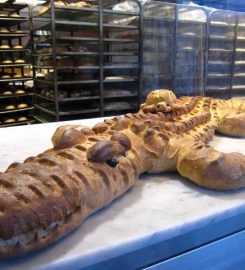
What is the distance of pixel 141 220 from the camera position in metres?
0.66

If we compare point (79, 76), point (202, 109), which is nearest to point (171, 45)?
point (79, 76)

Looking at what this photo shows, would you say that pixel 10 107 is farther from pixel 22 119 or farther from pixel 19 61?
pixel 19 61

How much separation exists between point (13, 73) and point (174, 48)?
89.2 inches

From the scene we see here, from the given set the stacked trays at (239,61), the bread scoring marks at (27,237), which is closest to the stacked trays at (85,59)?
the stacked trays at (239,61)

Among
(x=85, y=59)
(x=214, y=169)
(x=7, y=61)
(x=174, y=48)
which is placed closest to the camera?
(x=214, y=169)

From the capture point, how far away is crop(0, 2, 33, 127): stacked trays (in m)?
3.74

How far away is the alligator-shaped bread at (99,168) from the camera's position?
0.51 m

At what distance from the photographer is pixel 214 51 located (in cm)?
439

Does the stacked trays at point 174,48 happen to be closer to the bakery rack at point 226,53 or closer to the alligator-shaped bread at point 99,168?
the bakery rack at point 226,53

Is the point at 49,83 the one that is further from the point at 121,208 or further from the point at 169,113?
the point at 121,208

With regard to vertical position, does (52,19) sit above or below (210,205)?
above

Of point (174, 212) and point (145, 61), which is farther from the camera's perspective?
point (145, 61)

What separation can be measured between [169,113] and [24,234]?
78cm

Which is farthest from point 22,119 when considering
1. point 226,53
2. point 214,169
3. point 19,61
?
point 214,169
